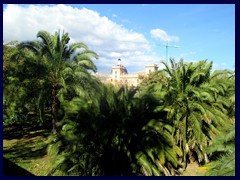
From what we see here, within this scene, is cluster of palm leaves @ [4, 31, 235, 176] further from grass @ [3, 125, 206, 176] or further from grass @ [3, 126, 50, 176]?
grass @ [3, 126, 50, 176]

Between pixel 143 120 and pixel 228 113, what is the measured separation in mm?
5959

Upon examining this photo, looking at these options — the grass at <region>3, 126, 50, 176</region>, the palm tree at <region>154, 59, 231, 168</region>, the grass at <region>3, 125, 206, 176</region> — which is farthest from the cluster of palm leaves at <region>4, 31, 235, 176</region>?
the grass at <region>3, 126, 50, 176</region>

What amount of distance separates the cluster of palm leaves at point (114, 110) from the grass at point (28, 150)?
127 centimetres

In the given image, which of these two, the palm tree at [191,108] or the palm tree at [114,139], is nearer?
the palm tree at [114,139]

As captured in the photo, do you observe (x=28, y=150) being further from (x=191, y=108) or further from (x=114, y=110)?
(x=191, y=108)

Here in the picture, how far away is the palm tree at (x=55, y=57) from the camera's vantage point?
14.6 metres

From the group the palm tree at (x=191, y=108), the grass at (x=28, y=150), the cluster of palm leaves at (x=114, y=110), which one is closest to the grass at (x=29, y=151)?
the grass at (x=28, y=150)

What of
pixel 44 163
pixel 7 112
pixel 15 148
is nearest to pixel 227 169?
pixel 44 163

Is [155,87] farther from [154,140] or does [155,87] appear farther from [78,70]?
[78,70]

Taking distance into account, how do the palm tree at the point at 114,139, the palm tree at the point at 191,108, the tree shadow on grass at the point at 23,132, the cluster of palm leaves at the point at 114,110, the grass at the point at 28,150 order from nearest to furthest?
the palm tree at the point at 114,139 < the cluster of palm leaves at the point at 114,110 < the grass at the point at 28,150 < the palm tree at the point at 191,108 < the tree shadow on grass at the point at 23,132

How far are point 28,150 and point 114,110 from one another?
5764mm

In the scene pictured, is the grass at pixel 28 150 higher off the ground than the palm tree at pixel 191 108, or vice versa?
the palm tree at pixel 191 108

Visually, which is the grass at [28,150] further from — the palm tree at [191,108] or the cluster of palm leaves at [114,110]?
the palm tree at [191,108]
